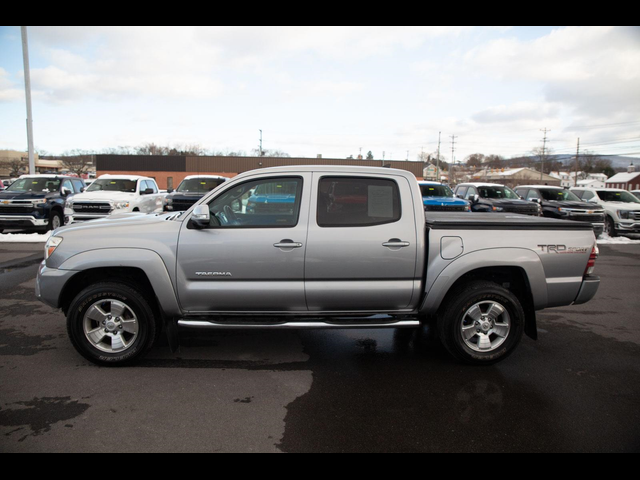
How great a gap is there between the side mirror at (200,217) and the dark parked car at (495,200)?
13.4 m

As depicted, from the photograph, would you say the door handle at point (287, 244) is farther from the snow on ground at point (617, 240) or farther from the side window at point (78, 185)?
the snow on ground at point (617, 240)

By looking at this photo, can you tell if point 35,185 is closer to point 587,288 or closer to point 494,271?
point 494,271

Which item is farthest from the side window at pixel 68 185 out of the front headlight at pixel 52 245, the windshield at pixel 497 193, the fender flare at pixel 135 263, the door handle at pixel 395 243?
the windshield at pixel 497 193

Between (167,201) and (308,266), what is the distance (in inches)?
423

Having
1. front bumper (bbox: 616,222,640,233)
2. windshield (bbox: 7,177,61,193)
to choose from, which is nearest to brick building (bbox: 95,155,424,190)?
front bumper (bbox: 616,222,640,233)

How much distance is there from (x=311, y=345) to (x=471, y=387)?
1760 millimetres

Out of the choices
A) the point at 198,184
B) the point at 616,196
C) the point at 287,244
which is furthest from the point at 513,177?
the point at 287,244

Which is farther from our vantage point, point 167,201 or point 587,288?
point 167,201

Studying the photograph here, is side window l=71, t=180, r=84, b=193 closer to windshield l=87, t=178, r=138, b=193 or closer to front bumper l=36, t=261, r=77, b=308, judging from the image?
windshield l=87, t=178, r=138, b=193

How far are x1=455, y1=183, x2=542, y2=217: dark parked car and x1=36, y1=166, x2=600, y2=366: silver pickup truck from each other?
1205cm

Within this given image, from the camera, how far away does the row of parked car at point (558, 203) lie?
49.5 feet

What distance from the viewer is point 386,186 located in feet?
14.1

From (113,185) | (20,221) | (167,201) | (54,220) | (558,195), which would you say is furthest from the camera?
(558,195)

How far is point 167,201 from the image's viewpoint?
13.6 m
